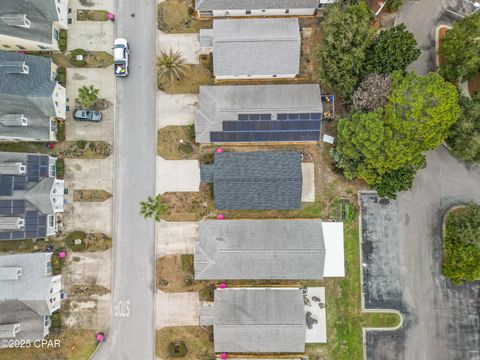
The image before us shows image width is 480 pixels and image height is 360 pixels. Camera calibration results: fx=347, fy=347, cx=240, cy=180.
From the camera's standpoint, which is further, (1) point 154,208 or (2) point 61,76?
(2) point 61,76

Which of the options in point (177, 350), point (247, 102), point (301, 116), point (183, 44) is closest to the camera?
point (301, 116)

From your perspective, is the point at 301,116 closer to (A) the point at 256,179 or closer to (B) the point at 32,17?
(A) the point at 256,179

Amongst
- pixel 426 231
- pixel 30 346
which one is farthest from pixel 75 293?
pixel 426 231

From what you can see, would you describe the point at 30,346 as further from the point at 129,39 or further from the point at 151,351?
the point at 129,39

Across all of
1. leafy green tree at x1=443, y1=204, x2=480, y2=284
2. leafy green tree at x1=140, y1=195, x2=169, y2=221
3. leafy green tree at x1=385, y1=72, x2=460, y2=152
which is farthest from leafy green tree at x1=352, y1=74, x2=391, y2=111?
→ leafy green tree at x1=140, y1=195, x2=169, y2=221

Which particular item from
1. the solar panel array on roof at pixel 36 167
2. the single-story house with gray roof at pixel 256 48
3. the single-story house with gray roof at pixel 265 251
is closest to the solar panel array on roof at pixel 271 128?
the single-story house with gray roof at pixel 256 48

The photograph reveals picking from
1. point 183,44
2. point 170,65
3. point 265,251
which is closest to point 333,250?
point 265,251
